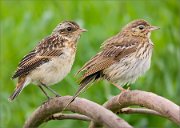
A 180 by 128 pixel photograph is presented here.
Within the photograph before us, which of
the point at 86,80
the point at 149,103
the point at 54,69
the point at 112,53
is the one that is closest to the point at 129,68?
the point at 112,53

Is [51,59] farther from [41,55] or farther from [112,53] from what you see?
[112,53]

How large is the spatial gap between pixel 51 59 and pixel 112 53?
1045mm

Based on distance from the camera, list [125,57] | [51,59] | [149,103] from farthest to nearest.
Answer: [51,59]
[125,57]
[149,103]

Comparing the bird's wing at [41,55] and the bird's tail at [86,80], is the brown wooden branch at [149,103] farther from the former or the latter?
the bird's wing at [41,55]

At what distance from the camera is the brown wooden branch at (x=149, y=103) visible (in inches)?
156

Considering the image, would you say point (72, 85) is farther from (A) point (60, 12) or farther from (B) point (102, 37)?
(A) point (60, 12)

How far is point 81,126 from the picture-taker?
8.59 metres

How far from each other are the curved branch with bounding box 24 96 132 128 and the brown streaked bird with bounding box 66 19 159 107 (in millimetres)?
959

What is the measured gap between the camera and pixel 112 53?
6.73 meters

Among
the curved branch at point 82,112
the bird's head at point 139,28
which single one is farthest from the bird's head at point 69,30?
the curved branch at point 82,112

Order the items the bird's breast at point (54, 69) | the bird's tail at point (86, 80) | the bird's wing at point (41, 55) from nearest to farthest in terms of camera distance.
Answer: the bird's tail at point (86, 80)
the bird's breast at point (54, 69)
the bird's wing at point (41, 55)

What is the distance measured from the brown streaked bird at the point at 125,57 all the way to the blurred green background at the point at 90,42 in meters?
1.33

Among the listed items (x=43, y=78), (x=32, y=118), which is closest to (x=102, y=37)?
(x=43, y=78)

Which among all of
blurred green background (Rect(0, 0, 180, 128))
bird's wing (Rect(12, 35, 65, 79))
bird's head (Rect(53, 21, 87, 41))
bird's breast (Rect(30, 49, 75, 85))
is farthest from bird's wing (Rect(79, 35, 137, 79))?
blurred green background (Rect(0, 0, 180, 128))
